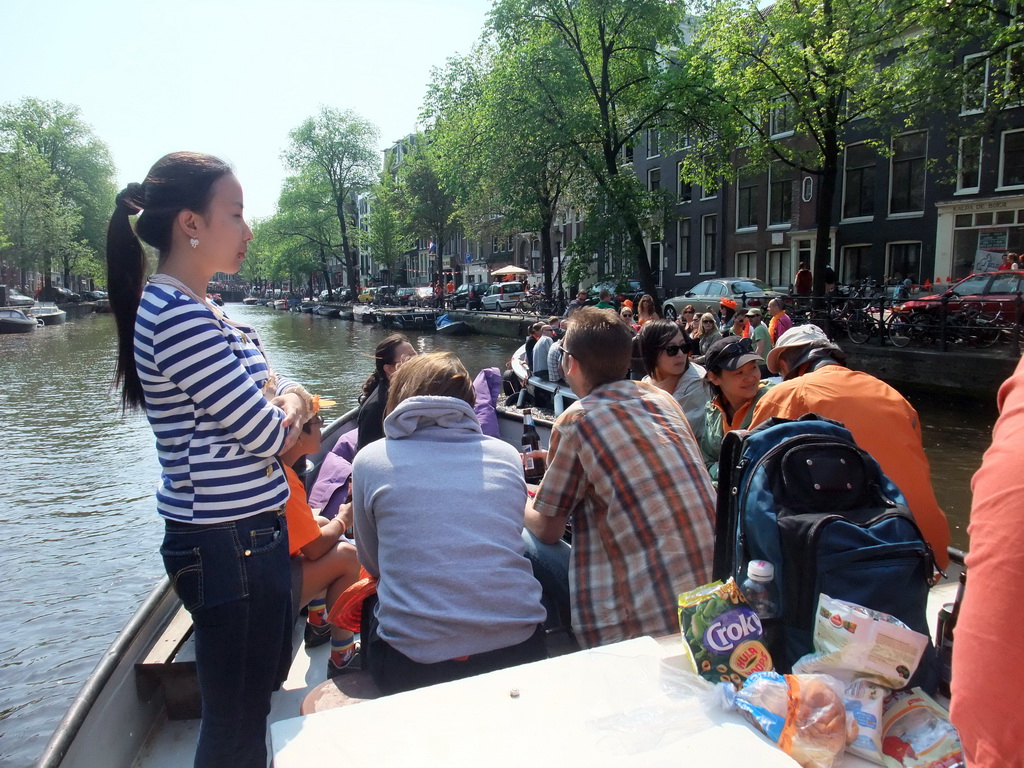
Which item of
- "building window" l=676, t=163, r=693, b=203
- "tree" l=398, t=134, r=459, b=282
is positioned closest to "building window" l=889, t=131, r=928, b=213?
"building window" l=676, t=163, r=693, b=203

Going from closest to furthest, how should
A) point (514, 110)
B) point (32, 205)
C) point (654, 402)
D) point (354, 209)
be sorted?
point (654, 402)
point (514, 110)
point (32, 205)
point (354, 209)

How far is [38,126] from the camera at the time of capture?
4059 cm

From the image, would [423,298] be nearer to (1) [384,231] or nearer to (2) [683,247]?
(1) [384,231]

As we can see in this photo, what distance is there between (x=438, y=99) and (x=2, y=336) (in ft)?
57.3

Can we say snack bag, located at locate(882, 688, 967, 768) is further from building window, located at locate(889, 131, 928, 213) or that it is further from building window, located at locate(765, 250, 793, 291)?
building window, located at locate(765, 250, 793, 291)

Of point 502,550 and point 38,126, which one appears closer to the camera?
point 502,550

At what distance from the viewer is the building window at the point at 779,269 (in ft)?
72.0

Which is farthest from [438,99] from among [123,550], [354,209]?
[354,209]

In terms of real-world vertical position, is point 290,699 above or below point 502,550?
below

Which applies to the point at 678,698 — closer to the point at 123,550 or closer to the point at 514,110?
the point at 123,550

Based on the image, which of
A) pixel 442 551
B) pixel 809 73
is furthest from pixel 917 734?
pixel 809 73

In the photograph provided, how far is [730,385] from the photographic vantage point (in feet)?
11.3

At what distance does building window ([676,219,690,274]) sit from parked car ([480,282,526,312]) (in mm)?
6871

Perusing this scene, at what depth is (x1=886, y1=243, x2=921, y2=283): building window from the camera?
710 inches
